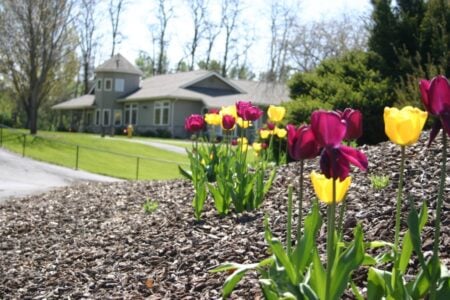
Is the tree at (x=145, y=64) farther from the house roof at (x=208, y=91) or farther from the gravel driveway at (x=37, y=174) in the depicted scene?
the gravel driveway at (x=37, y=174)

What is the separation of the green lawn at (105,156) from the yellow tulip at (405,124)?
15.4 metres

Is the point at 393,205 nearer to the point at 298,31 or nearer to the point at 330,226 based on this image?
the point at 330,226

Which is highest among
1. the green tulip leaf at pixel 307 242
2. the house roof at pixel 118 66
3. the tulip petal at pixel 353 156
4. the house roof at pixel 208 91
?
A: the house roof at pixel 118 66

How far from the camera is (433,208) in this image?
404 centimetres

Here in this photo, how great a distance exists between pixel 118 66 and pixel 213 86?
8.37 metres

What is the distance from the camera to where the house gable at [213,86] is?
45.7m

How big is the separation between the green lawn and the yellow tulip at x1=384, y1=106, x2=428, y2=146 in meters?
15.4

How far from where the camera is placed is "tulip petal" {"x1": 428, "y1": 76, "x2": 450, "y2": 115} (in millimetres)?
2314

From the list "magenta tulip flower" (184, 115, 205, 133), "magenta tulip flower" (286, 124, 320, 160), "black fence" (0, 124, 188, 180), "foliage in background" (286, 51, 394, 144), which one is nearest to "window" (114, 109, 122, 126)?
"black fence" (0, 124, 188, 180)

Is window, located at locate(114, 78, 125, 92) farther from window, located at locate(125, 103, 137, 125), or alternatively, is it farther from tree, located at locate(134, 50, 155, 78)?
tree, located at locate(134, 50, 155, 78)

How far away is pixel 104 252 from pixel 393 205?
229 cm

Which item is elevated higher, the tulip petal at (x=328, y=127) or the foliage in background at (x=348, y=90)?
the foliage in background at (x=348, y=90)

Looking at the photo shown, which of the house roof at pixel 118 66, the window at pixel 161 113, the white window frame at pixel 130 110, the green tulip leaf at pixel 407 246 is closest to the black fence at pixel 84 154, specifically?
the window at pixel 161 113

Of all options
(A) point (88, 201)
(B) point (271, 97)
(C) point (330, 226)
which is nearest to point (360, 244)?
(C) point (330, 226)
